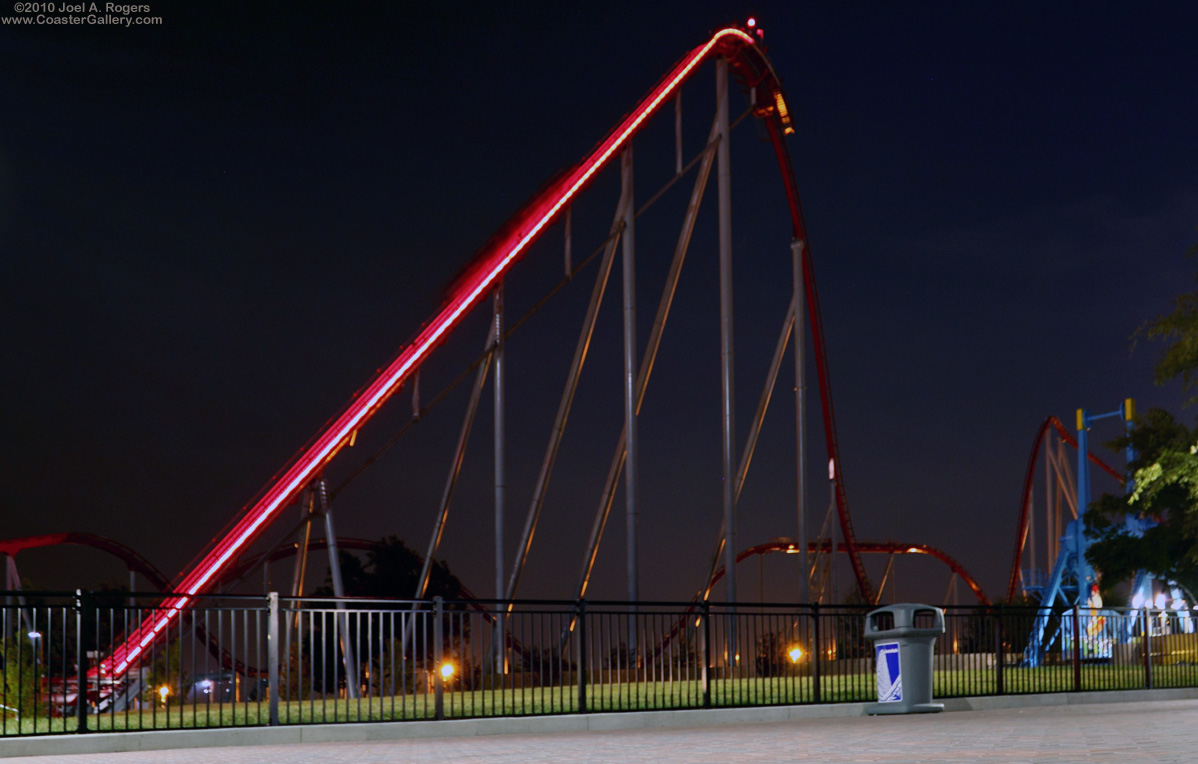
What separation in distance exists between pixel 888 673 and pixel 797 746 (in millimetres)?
3328

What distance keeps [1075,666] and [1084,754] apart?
9.52m

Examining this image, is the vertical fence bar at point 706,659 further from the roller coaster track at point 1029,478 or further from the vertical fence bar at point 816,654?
the roller coaster track at point 1029,478

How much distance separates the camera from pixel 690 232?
1024 inches

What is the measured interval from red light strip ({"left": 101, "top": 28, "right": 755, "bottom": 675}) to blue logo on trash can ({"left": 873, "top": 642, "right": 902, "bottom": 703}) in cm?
1402

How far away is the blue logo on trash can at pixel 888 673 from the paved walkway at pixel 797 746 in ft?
0.86

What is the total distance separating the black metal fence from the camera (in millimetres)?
11875

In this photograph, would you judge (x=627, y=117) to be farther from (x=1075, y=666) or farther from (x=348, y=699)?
(x=348, y=699)

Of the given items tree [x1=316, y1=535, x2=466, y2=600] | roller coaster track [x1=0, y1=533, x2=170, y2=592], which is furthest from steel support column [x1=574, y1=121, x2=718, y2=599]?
tree [x1=316, y1=535, x2=466, y2=600]

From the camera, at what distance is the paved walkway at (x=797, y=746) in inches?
366

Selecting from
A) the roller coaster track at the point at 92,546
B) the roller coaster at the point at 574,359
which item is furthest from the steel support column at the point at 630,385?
the roller coaster track at the point at 92,546

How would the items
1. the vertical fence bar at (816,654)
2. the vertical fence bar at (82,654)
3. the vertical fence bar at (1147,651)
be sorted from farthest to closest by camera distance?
the vertical fence bar at (1147,651) → the vertical fence bar at (816,654) → the vertical fence bar at (82,654)

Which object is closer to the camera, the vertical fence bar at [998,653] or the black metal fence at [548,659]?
the black metal fence at [548,659]

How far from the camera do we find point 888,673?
44.7 ft

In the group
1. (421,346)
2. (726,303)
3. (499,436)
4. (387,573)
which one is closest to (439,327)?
(421,346)
